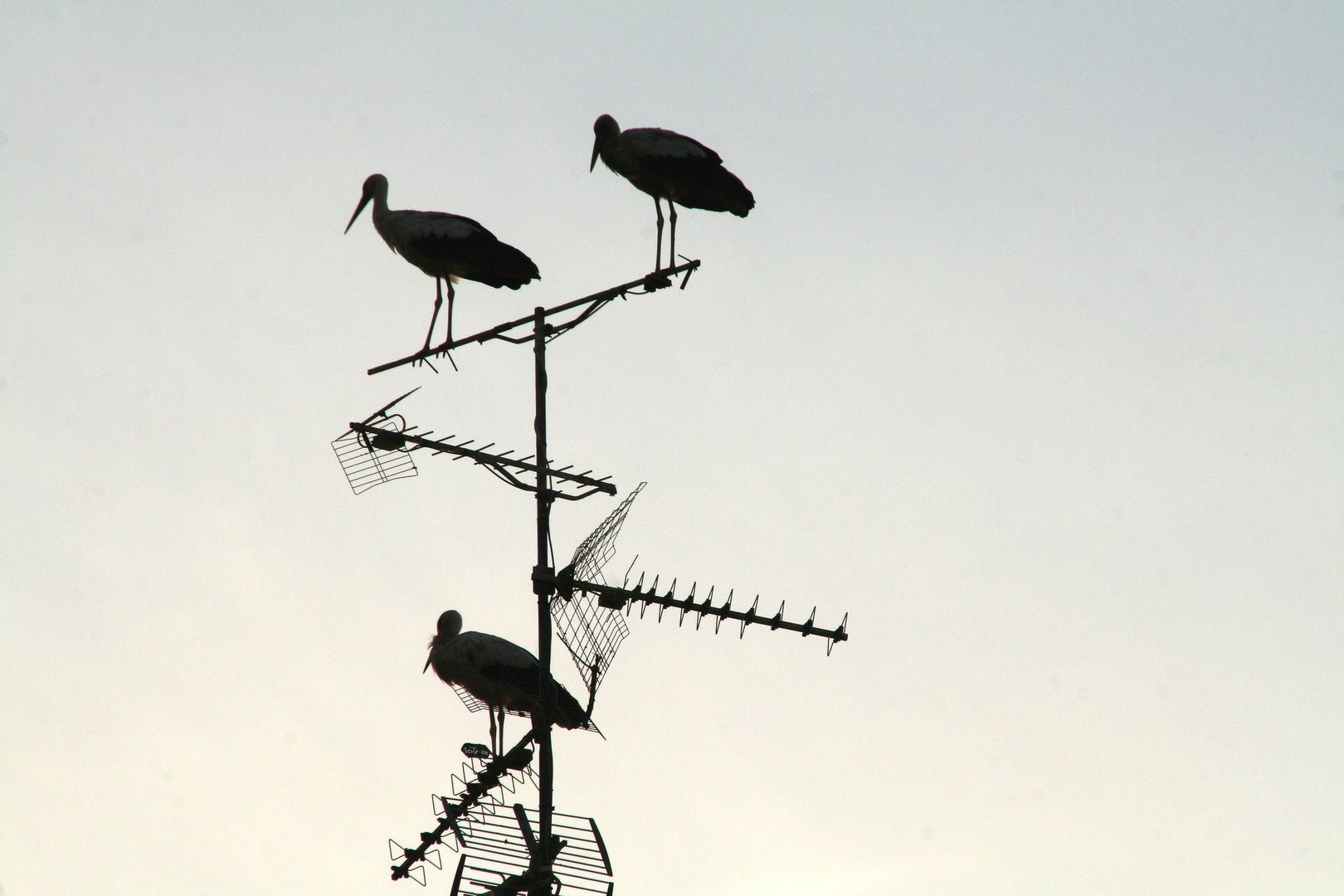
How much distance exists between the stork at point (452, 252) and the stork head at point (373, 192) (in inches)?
27.8

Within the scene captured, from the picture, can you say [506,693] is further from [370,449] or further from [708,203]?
[708,203]

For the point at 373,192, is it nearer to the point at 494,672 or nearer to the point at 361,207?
the point at 361,207

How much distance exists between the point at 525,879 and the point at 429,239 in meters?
6.94

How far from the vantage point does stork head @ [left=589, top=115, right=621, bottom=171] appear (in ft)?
45.2

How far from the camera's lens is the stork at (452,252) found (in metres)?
13.1

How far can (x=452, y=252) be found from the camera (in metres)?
13.3

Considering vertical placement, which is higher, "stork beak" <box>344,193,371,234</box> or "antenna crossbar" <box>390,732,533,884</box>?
"stork beak" <box>344,193,371,234</box>

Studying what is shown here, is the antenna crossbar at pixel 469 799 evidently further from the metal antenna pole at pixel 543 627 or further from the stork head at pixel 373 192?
the stork head at pixel 373 192

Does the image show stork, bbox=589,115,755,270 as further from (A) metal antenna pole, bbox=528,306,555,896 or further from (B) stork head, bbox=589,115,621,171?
(A) metal antenna pole, bbox=528,306,555,896

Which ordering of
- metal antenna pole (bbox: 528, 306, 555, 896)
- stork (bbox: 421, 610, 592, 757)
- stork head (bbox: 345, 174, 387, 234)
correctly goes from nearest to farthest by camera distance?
1. metal antenna pole (bbox: 528, 306, 555, 896)
2. stork (bbox: 421, 610, 592, 757)
3. stork head (bbox: 345, 174, 387, 234)

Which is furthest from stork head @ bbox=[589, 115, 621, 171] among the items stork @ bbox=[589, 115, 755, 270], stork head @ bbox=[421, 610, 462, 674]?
stork head @ bbox=[421, 610, 462, 674]

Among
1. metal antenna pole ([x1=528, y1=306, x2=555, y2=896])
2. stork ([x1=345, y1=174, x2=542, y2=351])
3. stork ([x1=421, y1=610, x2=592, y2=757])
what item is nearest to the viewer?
metal antenna pole ([x1=528, y1=306, x2=555, y2=896])

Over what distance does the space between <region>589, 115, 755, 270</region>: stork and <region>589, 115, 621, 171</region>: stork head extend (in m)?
0.04

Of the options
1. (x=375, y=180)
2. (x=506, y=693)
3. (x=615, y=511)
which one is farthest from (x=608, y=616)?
(x=375, y=180)
